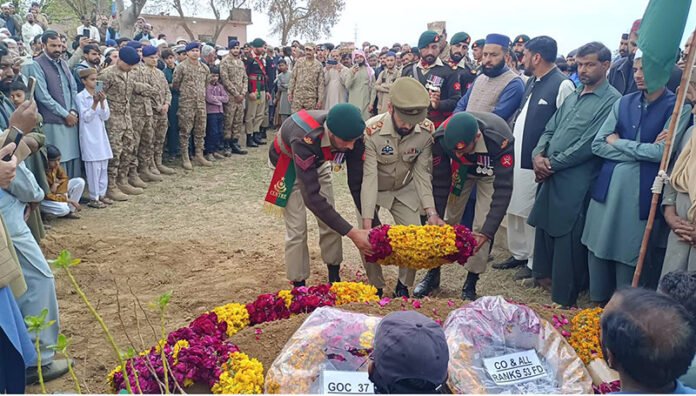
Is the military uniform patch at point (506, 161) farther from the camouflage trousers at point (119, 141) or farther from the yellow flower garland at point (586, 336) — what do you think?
the camouflage trousers at point (119, 141)

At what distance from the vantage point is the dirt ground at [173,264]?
4465mm

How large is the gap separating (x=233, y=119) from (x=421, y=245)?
27.5 ft

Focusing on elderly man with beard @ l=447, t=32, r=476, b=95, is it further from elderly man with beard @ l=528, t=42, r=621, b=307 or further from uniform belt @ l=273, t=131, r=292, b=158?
uniform belt @ l=273, t=131, r=292, b=158

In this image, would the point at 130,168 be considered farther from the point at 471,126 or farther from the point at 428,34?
the point at 471,126

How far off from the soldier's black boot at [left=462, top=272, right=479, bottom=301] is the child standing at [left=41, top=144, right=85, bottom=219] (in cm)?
504

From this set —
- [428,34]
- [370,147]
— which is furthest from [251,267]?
[428,34]

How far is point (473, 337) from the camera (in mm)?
3043

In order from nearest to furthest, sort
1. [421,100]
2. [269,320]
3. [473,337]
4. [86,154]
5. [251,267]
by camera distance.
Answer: [473,337]
[269,320]
[421,100]
[251,267]
[86,154]

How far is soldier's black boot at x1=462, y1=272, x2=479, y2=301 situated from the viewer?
5.04 meters

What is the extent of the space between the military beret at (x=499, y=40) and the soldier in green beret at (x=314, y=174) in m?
2.59

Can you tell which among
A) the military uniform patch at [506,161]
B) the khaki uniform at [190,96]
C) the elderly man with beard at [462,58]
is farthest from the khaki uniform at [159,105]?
the military uniform patch at [506,161]

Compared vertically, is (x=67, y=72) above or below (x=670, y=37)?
below

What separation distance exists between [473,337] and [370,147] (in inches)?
81.6

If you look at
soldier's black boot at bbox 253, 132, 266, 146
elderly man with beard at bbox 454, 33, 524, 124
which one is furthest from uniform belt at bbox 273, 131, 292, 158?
soldier's black boot at bbox 253, 132, 266, 146
